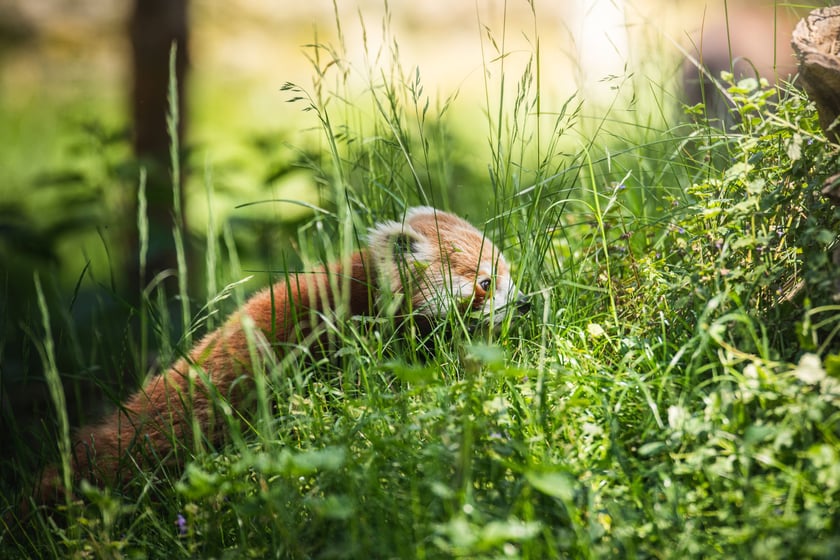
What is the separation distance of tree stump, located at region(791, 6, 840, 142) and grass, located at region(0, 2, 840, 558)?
0.11 meters

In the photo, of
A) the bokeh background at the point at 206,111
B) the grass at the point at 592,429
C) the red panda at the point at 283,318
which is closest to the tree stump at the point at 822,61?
the grass at the point at 592,429

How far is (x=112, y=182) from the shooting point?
518 centimetres

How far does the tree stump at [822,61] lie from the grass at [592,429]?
11 centimetres

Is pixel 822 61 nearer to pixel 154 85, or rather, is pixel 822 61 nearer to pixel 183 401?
pixel 183 401

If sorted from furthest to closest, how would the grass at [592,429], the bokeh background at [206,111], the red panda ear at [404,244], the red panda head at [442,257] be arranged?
the bokeh background at [206,111], the red panda head at [442,257], the red panda ear at [404,244], the grass at [592,429]

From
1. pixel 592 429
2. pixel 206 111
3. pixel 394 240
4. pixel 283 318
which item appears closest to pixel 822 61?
pixel 592 429

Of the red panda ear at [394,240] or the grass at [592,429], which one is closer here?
the grass at [592,429]

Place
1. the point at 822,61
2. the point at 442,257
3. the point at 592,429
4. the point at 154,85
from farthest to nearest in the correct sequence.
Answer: the point at 154,85 < the point at 442,257 < the point at 822,61 < the point at 592,429

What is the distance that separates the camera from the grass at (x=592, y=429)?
1815mm

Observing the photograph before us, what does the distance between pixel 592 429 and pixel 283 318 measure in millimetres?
1599

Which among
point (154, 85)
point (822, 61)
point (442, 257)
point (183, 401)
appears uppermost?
point (154, 85)

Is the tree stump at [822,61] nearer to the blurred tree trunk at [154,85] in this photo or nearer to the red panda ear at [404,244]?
the red panda ear at [404,244]

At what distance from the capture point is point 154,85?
5.70 m

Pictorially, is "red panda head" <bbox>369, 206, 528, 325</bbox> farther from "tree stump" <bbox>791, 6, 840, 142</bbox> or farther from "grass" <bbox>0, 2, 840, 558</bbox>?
"tree stump" <bbox>791, 6, 840, 142</bbox>
